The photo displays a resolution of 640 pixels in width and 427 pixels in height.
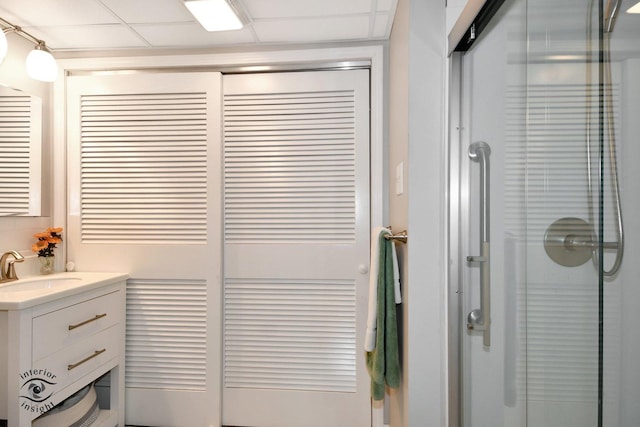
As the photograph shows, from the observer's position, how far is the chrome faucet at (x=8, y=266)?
1.77 m

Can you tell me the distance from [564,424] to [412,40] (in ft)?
4.13

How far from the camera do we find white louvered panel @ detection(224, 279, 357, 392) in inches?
A: 80.0

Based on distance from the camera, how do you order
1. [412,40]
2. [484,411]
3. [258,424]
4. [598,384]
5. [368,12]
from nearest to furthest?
[598,384] < [484,411] < [412,40] < [368,12] < [258,424]

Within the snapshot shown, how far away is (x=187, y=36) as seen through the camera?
6.40ft

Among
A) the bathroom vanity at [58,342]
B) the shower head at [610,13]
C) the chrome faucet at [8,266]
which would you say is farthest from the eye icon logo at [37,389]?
the shower head at [610,13]

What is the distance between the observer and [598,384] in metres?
0.76

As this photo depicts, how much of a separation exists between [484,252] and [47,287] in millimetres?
2025

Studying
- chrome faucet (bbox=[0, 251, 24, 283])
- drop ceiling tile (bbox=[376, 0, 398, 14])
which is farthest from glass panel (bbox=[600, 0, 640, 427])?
chrome faucet (bbox=[0, 251, 24, 283])

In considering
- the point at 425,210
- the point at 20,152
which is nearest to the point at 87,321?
the point at 20,152

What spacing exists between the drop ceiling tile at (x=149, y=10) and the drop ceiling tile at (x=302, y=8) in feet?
0.99

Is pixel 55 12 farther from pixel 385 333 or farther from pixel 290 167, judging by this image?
pixel 385 333

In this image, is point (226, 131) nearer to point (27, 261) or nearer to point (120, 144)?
point (120, 144)

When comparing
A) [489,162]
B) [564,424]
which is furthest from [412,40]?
[564,424]

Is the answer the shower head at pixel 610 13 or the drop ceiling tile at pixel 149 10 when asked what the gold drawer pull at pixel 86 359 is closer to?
the drop ceiling tile at pixel 149 10
